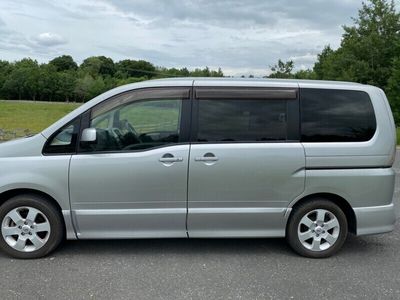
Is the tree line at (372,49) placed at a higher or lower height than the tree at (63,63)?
lower

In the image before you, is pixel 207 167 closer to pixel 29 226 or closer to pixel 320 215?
pixel 320 215

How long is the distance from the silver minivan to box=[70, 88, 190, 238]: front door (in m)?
0.01

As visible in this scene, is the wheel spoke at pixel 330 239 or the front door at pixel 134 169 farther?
the wheel spoke at pixel 330 239

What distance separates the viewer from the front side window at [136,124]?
151 inches

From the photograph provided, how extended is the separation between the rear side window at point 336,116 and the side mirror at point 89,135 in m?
2.09

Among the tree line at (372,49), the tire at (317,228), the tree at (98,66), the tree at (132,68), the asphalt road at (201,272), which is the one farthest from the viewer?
the tree at (98,66)

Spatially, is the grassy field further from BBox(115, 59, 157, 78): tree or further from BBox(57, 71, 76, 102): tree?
BBox(57, 71, 76, 102): tree

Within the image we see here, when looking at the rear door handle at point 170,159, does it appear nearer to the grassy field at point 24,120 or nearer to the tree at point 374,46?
the grassy field at point 24,120

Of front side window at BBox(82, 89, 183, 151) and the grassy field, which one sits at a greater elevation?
front side window at BBox(82, 89, 183, 151)

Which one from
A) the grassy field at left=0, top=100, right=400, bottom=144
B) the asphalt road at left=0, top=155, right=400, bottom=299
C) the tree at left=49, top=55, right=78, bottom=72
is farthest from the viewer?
the tree at left=49, top=55, right=78, bottom=72

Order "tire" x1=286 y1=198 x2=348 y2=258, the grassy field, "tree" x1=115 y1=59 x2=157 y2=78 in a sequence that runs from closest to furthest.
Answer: "tire" x1=286 y1=198 x2=348 y2=258, the grassy field, "tree" x1=115 y1=59 x2=157 y2=78

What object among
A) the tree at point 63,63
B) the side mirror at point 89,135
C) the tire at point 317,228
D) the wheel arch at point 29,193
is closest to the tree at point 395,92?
the tire at point 317,228

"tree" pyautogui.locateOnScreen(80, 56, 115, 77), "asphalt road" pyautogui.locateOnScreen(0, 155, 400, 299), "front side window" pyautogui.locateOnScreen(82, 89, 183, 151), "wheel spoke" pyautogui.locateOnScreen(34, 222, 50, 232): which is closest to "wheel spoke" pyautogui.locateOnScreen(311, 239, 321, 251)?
"asphalt road" pyautogui.locateOnScreen(0, 155, 400, 299)

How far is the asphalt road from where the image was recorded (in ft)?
10.5
